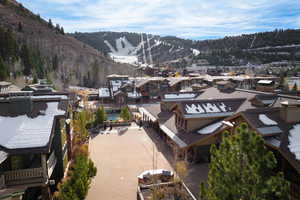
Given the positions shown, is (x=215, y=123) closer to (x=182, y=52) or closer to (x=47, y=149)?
(x=47, y=149)

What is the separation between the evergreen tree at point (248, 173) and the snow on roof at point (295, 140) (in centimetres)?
417

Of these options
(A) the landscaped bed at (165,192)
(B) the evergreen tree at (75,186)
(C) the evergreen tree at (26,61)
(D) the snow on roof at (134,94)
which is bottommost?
(A) the landscaped bed at (165,192)

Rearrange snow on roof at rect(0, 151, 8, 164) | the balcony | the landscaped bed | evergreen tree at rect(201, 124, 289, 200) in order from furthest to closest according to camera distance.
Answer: the landscaped bed
the balcony
snow on roof at rect(0, 151, 8, 164)
evergreen tree at rect(201, 124, 289, 200)

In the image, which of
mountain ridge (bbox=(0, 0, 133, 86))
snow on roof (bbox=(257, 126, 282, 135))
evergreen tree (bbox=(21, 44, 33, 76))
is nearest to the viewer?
snow on roof (bbox=(257, 126, 282, 135))

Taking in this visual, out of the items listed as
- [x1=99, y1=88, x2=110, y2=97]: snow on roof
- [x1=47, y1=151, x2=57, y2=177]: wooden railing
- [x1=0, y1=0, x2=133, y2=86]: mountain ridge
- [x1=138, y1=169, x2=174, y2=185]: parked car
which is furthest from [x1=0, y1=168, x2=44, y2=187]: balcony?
[x1=0, y1=0, x2=133, y2=86]: mountain ridge

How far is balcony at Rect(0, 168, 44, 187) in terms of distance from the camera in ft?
33.1

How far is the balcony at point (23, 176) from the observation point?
33.1 feet

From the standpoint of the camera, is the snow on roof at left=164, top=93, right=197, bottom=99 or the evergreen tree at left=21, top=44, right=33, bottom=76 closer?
the snow on roof at left=164, top=93, right=197, bottom=99

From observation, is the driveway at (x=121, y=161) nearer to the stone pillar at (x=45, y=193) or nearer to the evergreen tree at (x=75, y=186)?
the evergreen tree at (x=75, y=186)

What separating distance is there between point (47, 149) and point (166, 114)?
16.0m

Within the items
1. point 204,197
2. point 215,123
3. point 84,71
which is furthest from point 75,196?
point 84,71

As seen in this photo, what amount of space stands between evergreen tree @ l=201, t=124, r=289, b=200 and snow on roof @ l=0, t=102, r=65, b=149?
818cm

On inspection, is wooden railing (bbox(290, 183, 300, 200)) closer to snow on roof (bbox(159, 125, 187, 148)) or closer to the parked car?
the parked car

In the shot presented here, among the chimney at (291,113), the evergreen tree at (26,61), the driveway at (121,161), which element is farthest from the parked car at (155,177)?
the evergreen tree at (26,61)
